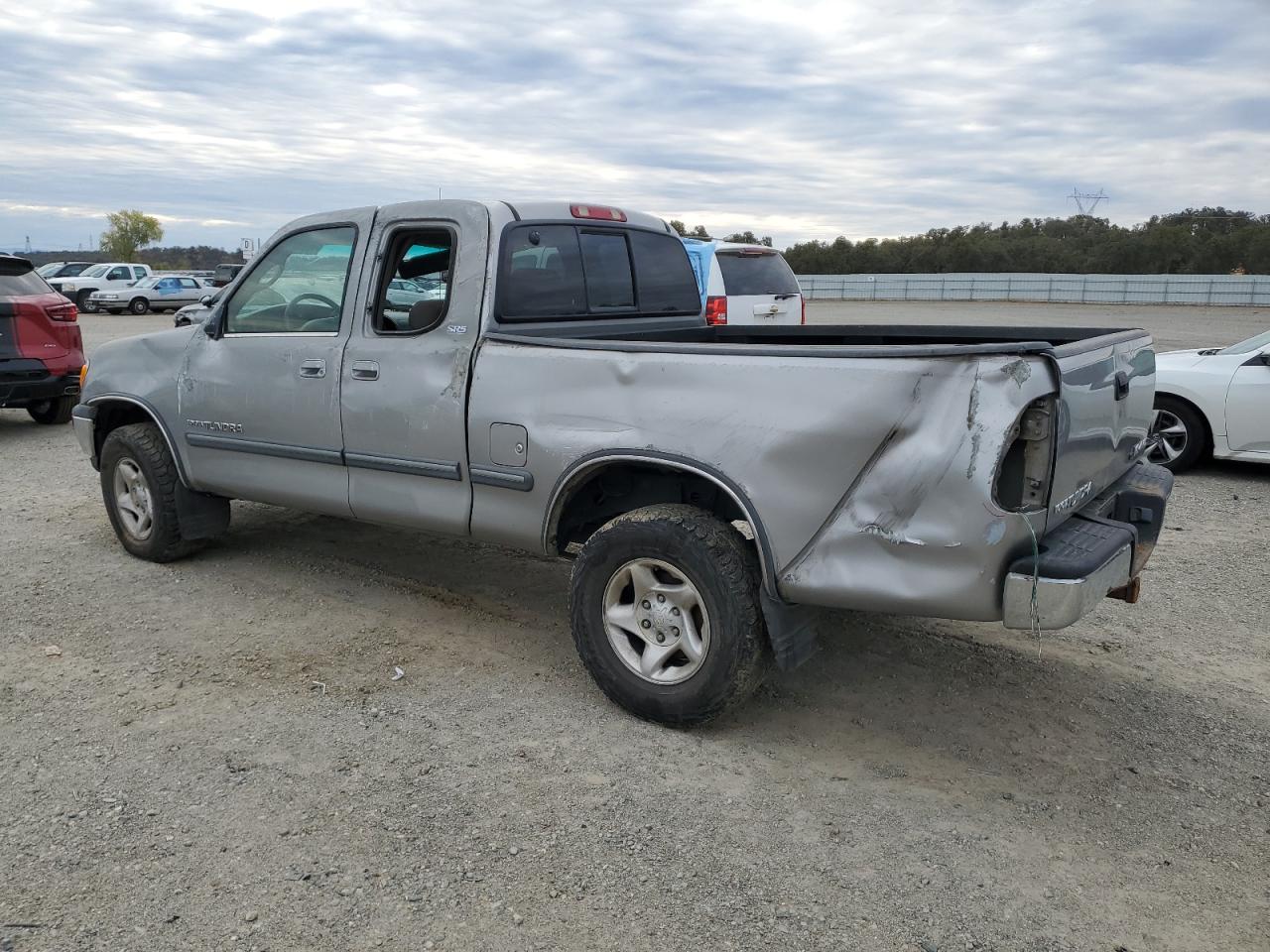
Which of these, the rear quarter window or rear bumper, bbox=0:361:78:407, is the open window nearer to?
the rear quarter window

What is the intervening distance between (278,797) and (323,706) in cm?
69

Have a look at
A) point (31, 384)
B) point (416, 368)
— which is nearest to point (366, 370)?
point (416, 368)

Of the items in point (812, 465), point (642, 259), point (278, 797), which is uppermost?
point (642, 259)

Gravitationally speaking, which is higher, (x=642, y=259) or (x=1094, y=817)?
(x=642, y=259)

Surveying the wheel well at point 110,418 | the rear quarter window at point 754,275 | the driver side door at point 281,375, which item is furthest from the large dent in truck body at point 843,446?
the rear quarter window at point 754,275

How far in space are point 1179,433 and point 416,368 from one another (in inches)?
262

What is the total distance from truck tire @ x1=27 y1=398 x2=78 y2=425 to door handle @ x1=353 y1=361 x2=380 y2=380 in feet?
26.1

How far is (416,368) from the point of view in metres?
4.32

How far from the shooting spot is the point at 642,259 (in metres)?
5.21

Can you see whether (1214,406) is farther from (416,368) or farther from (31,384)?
(31,384)

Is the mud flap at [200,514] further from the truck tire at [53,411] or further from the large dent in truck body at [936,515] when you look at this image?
the truck tire at [53,411]

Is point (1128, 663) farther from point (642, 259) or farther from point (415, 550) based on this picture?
point (415, 550)

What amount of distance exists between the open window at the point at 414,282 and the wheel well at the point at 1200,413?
6.39 meters

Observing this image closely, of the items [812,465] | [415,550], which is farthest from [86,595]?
[812,465]
